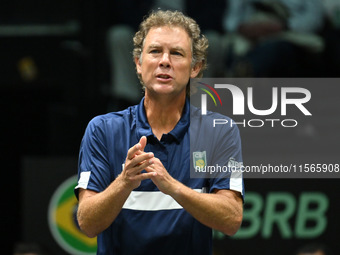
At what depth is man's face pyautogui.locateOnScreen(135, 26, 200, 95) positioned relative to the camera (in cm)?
→ 362

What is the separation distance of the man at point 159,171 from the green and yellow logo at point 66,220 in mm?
2813

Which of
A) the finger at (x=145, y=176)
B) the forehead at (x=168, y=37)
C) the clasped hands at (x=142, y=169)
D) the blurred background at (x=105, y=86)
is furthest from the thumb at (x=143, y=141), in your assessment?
the blurred background at (x=105, y=86)

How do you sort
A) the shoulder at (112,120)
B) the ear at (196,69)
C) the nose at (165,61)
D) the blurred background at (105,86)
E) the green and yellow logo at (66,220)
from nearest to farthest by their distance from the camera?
the nose at (165,61) < the shoulder at (112,120) < the ear at (196,69) < the blurred background at (105,86) < the green and yellow logo at (66,220)

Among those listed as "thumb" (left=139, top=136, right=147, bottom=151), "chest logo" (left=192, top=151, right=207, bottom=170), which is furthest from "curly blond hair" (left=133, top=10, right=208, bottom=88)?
"thumb" (left=139, top=136, right=147, bottom=151)

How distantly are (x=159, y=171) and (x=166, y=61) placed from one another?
0.58 metres

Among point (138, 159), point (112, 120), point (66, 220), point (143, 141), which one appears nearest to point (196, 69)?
point (112, 120)

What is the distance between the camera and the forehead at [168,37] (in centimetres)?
365

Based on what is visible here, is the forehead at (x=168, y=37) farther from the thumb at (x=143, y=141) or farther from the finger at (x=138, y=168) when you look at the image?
the finger at (x=138, y=168)

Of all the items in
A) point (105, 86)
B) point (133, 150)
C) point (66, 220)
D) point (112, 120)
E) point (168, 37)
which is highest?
point (105, 86)

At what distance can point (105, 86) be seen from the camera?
23.9ft

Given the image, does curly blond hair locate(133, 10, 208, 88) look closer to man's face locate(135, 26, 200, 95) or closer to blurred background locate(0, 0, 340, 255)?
man's face locate(135, 26, 200, 95)

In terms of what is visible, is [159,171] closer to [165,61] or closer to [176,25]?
[165,61]

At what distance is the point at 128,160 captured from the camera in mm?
3320

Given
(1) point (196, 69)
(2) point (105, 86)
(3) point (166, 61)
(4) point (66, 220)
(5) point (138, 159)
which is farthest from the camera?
(2) point (105, 86)
